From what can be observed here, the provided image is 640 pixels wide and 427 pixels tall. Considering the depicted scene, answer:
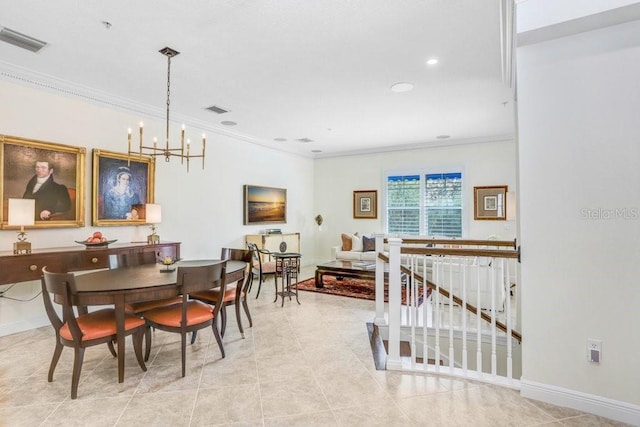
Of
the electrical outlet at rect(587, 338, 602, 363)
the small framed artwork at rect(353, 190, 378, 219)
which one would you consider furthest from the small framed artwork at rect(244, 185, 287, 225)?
the electrical outlet at rect(587, 338, 602, 363)

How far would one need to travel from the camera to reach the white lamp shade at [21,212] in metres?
3.20

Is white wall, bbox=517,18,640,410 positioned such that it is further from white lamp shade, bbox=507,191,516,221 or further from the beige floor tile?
white lamp shade, bbox=507,191,516,221

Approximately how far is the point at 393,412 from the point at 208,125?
503cm

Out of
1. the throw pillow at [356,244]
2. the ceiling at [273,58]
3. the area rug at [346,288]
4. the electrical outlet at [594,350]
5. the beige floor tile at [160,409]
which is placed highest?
the ceiling at [273,58]

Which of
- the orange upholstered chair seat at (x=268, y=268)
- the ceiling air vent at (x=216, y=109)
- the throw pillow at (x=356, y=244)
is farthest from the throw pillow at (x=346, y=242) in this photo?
the ceiling air vent at (x=216, y=109)

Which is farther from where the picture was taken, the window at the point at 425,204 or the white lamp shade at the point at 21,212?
the window at the point at 425,204

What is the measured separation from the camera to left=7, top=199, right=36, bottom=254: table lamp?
10.5 ft

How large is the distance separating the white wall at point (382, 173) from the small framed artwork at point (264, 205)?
1.42 meters

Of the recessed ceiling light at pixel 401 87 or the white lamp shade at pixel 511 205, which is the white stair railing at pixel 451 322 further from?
the recessed ceiling light at pixel 401 87

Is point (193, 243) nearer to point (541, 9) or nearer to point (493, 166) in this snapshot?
point (541, 9)

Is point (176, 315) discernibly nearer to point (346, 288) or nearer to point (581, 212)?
point (581, 212)

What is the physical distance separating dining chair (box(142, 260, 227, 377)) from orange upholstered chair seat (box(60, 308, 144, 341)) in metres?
0.17

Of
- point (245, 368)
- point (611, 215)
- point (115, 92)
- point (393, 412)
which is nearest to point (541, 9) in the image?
point (611, 215)

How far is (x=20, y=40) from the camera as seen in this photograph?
2.94 metres
